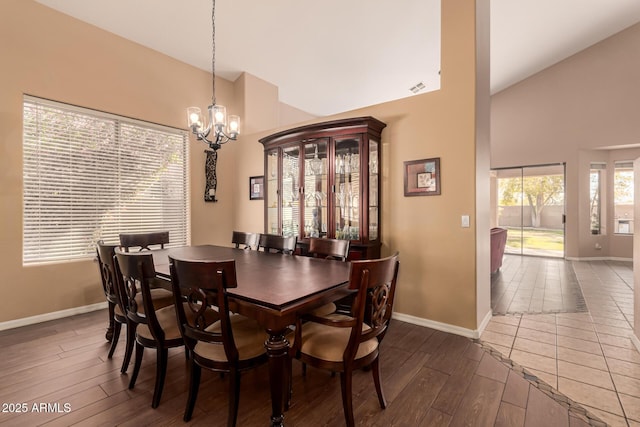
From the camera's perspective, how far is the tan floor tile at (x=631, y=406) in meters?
1.75

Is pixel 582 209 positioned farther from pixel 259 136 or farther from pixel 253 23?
pixel 253 23

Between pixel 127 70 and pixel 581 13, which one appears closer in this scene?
pixel 127 70

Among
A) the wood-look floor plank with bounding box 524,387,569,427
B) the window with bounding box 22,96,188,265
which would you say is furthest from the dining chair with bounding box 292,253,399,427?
the window with bounding box 22,96,188,265

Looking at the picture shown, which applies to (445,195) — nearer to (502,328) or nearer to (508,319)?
(502,328)

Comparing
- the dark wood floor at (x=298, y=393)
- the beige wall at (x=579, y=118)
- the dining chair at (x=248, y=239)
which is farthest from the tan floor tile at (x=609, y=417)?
the beige wall at (x=579, y=118)

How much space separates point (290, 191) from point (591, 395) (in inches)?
129

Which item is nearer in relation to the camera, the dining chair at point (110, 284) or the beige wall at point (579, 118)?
the dining chair at point (110, 284)

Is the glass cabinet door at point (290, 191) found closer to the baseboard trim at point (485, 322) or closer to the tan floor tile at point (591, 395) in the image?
the baseboard trim at point (485, 322)

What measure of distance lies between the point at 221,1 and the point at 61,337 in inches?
153

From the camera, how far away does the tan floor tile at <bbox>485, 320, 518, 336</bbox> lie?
293cm

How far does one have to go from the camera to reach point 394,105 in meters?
3.27

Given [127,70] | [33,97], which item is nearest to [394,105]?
[127,70]

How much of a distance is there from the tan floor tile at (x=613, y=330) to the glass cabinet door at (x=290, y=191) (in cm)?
342

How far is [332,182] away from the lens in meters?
3.38
